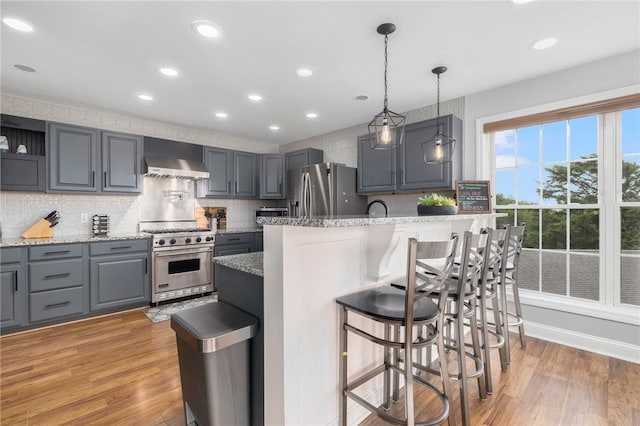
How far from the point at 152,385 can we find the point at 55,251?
85.0 inches

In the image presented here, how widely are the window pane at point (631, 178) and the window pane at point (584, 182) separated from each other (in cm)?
18

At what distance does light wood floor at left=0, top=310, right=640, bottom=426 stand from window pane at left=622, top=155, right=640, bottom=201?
1429 mm

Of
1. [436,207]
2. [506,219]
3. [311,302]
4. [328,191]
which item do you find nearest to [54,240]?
[328,191]

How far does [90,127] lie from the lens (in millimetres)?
3660

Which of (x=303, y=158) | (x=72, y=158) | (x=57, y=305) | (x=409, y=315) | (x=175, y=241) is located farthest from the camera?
(x=303, y=158)

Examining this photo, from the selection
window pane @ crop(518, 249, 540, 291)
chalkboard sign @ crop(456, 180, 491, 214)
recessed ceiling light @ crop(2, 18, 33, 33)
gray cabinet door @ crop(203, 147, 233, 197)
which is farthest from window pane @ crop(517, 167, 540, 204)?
recessed ceiling light @ crop(2, 18, 33, 33)

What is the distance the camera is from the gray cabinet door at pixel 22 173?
125 inches

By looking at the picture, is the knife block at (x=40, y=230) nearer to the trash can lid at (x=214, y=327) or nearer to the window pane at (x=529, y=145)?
the trash can lid at (x=214, y=327)

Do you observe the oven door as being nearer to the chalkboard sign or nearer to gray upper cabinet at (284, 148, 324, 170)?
gray upper cabinet at (284, 148, 324, 170)

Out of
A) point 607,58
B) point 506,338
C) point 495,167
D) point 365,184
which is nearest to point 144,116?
point 365,184

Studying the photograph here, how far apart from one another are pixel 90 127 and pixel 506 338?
503 cm

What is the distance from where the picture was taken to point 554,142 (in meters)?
2.98

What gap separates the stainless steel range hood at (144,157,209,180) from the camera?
4.04m

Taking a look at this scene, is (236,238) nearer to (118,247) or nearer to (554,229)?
(118,247)
